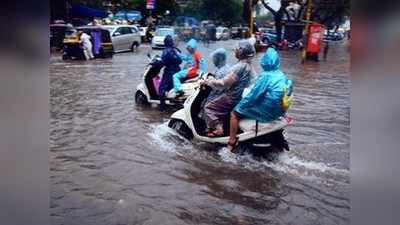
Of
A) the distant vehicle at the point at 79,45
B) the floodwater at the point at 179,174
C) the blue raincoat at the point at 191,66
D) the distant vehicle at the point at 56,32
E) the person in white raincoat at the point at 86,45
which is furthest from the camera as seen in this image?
the person in white raincoat at the point at 86,45

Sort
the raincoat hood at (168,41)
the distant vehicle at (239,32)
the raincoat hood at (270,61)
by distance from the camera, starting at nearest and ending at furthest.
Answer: the raincoat hood at (270,61) → the distant vehicle at (239,32) → the raincoat hood at (168,41)

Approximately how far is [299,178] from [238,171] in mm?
402

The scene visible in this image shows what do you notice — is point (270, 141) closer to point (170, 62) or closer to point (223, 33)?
point (223, 33)

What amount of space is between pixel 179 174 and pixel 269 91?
78 centimetres

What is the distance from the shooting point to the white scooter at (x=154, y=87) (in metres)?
5.40

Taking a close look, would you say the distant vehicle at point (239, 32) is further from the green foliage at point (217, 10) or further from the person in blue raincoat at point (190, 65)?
the person in blue raincoat at point (190, 65)

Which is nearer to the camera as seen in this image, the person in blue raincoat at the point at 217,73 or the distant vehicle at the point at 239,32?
the person in blue raincoat at the point at 217,73

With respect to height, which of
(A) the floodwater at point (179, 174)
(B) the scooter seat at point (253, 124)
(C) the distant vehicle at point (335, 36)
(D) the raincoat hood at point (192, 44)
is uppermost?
(C) the distant vehicle at point (335, 36)

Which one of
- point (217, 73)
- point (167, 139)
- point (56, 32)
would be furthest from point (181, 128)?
point (56, 32)

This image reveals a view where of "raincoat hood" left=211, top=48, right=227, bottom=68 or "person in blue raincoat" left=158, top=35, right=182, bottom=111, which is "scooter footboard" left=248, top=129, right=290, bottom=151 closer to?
"raincoat hood" left=211, top=48, right=227, bottom=68

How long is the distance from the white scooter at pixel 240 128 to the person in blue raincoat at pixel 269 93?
7 centimetres

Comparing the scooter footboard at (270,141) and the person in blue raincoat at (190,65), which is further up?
the person in blue raincoat at (190,65)

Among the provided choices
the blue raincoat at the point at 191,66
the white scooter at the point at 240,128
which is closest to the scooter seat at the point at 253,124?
the white scooter at the point at 240,128
